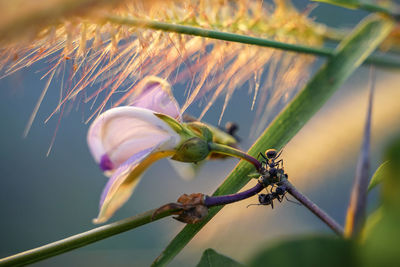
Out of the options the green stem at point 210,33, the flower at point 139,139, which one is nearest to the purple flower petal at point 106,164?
the flower at point 139,139

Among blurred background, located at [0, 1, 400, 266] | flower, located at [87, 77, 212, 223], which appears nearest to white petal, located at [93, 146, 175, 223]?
flower, located at [87, 77, 212, 223]

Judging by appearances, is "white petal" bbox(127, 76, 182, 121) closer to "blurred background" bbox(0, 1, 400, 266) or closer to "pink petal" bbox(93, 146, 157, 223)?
"pink petal" bbox(93, 146, 157, 223)

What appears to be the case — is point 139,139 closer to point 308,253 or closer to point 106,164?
point 106,164

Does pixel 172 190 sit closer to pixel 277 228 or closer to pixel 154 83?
pixel 277 228

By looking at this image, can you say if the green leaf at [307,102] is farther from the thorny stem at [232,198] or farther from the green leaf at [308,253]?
the green leaf at [308,253]

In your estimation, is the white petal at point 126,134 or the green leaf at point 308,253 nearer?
the green leaf at point 308,253

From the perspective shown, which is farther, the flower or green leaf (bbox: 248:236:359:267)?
the flower
